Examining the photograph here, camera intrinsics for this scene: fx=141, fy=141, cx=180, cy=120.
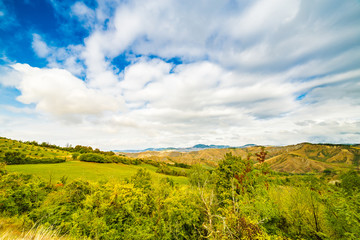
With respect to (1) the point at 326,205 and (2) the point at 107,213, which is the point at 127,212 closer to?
(2) the point at 107,213

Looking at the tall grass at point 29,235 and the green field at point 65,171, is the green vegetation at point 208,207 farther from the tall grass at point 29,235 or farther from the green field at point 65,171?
the green field at point 65,171

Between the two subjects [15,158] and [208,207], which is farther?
[15,158]

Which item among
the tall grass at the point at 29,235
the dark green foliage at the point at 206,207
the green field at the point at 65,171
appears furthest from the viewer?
the green field at the point at 65,171

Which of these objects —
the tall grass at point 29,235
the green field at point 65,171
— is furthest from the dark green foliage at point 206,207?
the green field at point 65,171

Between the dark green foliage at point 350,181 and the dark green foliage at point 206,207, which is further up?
the dark green foliage at point 350,181

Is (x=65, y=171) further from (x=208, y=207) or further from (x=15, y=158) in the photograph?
(x=208, y=207)

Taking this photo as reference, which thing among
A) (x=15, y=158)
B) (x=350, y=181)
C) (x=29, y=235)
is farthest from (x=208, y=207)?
(x=15, y=158)

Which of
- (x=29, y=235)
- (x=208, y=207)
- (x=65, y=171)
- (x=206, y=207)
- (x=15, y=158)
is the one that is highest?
(x=15, y=158)

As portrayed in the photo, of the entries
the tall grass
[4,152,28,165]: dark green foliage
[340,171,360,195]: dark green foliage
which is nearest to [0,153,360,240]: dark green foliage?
[340,171,360,195]: dark green foliage

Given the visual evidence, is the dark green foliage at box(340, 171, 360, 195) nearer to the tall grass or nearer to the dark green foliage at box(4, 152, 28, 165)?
the tall grass

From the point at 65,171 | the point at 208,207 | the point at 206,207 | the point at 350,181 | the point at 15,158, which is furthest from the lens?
the point at 15,158

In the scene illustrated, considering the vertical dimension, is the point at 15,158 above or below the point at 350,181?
above

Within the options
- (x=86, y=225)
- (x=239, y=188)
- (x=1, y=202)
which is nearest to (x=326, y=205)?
(x=239, y=188)

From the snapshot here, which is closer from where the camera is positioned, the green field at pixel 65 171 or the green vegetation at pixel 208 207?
the green vegetation at pixel 208 207
